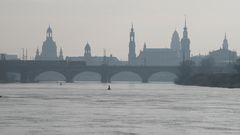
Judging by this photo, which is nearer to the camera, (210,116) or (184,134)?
(184,134)

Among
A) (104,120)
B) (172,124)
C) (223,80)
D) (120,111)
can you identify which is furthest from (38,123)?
(223,80)

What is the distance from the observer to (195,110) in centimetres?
7069

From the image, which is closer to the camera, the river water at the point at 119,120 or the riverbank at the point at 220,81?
the river water at the point at 119,120

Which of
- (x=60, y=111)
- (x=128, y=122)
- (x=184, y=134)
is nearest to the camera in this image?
(x=184, y=134)

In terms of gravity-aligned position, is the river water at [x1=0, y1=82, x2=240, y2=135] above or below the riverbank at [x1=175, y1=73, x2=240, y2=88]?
below

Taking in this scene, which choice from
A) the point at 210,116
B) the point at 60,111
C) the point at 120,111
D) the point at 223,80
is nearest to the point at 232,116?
the point at 210,116

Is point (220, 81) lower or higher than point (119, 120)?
higher

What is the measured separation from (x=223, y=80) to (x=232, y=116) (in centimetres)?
11304

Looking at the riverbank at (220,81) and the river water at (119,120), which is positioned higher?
the riverbank at (220,81)

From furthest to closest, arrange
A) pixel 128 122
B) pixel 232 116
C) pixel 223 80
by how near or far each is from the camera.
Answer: pixel 223 80 → pixel 232 116 → pixel 128 122

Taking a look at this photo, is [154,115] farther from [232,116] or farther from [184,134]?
[184,134]

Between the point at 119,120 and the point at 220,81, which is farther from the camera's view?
the point at 220,81

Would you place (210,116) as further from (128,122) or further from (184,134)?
(184,134)

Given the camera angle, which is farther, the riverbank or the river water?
the riverbank
